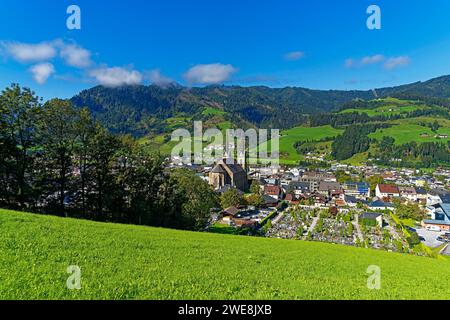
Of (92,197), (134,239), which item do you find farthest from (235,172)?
(134,239)

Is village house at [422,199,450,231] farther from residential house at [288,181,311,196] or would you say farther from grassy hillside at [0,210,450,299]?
grassy hillside at [0,210,450,299]

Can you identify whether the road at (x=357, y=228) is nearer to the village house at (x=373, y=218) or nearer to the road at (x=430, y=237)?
the village house at (x=373, y=218)

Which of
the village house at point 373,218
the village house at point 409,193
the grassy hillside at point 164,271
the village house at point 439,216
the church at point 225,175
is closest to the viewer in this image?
the grassy hillside at point 164,271

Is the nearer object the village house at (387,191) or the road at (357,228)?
the road at (357,228)

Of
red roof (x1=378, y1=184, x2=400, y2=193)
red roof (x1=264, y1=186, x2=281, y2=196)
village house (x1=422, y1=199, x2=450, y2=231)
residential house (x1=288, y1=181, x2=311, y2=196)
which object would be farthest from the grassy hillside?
red roof (x1=378, y1=184, x2=400, y2=193)

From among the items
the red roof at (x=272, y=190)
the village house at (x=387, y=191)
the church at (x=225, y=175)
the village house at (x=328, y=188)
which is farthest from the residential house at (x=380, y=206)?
the church at (x=225, y=175)

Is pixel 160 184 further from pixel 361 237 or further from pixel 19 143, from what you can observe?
pixel 361 237
